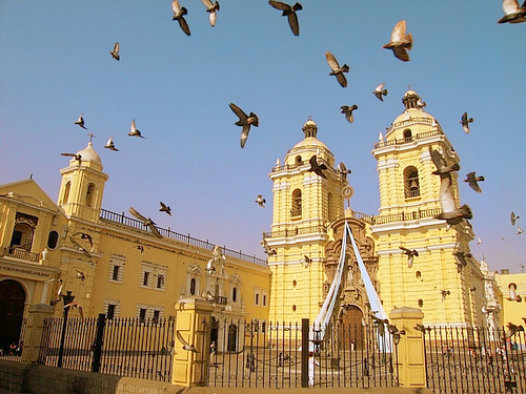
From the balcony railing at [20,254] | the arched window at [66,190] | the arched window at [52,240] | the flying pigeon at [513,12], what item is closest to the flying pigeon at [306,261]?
the arched window at [66,190]

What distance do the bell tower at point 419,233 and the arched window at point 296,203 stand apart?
23.5 ft

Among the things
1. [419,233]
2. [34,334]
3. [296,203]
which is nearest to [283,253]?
[296,203]

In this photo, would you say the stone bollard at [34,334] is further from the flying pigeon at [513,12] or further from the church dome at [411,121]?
the church dome at [411,121]

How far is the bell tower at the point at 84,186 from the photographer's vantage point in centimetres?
2303

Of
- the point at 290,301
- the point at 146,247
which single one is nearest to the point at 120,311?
the point at 146,247

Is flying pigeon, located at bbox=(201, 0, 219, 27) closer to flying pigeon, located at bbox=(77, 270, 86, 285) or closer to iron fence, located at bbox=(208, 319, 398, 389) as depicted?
iron fence, located at bbox=(208, 319, 398, 389)

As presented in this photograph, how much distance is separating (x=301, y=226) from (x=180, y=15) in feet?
84.2

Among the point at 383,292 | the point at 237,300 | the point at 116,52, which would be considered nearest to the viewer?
the point at 116,52

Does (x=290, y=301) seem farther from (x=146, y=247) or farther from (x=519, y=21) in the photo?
(x=519, y=21)

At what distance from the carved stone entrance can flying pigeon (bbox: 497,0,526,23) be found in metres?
21.2

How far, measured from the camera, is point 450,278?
83.7 feet

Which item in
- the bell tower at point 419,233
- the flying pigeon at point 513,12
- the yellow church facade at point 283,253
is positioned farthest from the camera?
the bell tower at point 419,233

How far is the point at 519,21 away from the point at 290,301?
2809 cm

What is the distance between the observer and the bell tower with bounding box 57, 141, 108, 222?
75.6 feet
